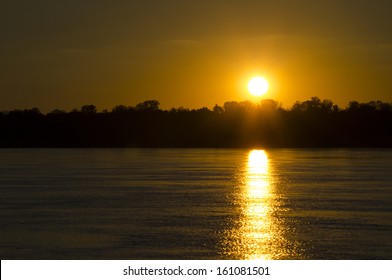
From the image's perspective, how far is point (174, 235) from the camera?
22.2 metres

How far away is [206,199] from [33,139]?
473 ft

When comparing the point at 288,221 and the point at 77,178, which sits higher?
the point at 77,178

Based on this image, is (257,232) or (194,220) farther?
(194,220)

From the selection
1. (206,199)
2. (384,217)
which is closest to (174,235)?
(384,217)

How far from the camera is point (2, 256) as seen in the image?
1880 centimetres

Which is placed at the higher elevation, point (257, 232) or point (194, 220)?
point (194, 220)

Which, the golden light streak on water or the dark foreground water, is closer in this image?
the golden light streak on water

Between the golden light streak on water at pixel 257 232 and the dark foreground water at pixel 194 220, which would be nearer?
the golden light streak on water at pixel 257 232

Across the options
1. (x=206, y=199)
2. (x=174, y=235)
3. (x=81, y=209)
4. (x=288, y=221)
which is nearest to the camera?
(x=174, y=235)
